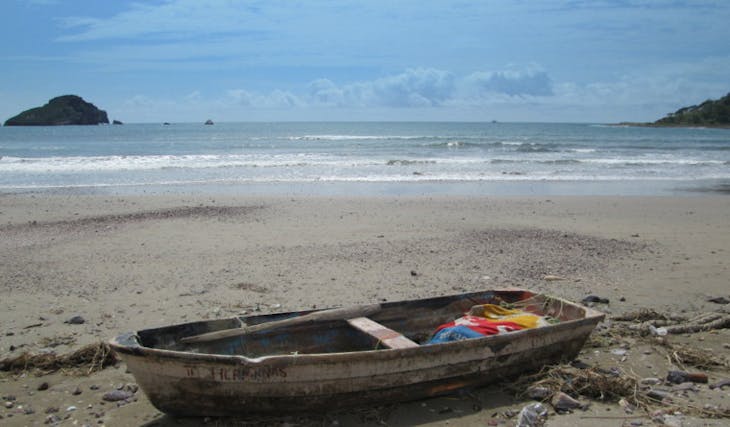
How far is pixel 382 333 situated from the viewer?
529cm

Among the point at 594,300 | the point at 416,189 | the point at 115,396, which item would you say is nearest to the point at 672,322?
the point at 594,300

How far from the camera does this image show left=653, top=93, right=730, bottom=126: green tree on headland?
9400 centimetres

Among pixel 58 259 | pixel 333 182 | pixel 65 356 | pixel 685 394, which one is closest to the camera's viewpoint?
pixel 685 394

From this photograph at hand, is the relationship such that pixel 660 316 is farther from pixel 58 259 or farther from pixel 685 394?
pixel 58 259

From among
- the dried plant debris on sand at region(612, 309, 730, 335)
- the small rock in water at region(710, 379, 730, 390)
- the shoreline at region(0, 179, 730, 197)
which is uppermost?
the shoreline at region(0, 179, 730, 197)

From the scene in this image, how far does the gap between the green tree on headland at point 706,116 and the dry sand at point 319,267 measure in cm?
9308

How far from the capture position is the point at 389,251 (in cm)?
1004

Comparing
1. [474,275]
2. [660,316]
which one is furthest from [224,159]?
[660,316]

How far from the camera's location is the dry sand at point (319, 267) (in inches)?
203

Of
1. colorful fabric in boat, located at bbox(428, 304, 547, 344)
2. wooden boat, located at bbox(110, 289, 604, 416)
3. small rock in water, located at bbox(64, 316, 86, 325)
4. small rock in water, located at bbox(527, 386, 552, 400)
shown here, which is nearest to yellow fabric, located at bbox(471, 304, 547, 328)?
colorful fabric in boat, located at bbox(428, 304, 547, 344)

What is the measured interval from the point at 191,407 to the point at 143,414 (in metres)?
0.57

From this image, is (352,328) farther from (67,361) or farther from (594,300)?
(594,300)

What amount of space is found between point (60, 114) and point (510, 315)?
→ 11887 centimetres

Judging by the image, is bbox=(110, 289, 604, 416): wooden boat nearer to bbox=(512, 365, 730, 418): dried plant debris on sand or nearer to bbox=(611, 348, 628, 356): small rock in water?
bbox=(512, 365, 730, 418): dried plant debris on sand
